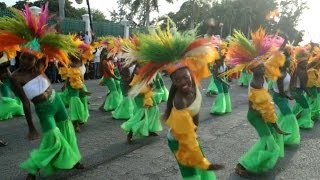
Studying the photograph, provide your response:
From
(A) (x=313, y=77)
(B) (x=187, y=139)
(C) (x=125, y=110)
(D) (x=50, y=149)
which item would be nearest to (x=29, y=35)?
(D) (x=50, y=149)

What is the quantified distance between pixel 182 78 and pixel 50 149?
7.05 feet

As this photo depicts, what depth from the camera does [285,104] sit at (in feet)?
24.4

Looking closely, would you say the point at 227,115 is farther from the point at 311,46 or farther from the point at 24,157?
the point at 24,157

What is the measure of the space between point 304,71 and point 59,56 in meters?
5.18

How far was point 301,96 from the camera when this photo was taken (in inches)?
356

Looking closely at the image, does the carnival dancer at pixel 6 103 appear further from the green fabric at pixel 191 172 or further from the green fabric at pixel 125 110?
the green fabric at pixel 191 172

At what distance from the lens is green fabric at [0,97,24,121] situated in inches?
376

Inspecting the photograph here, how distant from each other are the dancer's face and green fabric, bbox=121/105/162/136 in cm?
351

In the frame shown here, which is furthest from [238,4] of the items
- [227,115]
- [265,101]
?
[265,101]

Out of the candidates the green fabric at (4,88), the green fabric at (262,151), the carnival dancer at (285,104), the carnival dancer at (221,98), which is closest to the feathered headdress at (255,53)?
the green fabric at (262,151)

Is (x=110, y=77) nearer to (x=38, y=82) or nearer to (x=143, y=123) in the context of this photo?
(x=143, y=123)

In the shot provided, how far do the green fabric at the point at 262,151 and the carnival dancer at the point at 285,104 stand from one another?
1338 millimetres

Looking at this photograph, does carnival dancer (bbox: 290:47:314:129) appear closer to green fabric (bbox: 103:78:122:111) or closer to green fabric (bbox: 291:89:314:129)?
green fabric (bbox: 291:89:314:129)

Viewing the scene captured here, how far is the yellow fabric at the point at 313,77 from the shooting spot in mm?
9672
